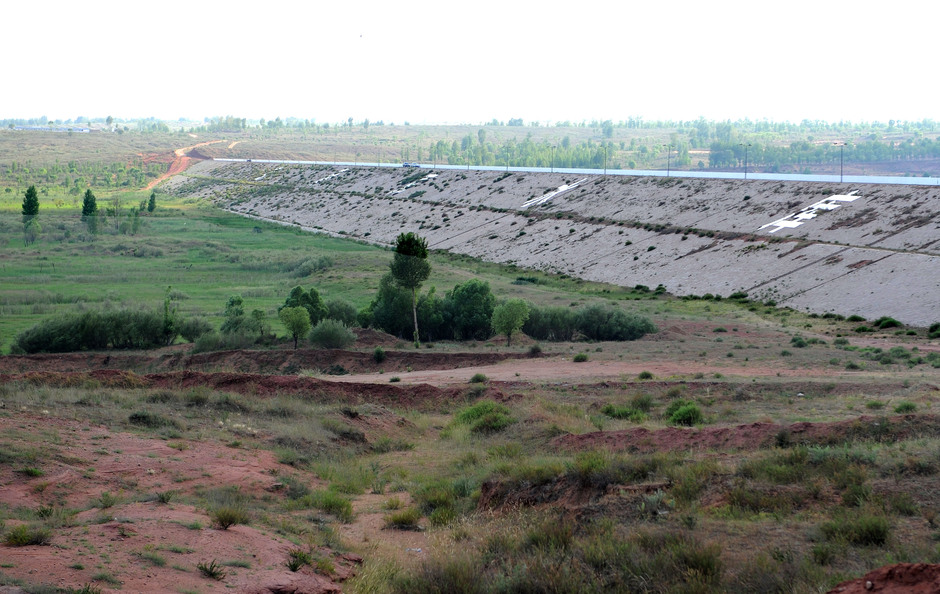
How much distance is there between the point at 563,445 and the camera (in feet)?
49.0

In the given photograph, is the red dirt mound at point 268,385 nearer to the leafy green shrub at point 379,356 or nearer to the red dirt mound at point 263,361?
the red dirt mound at point 263,361

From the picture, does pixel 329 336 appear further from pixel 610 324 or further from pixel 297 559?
pixel 297 559

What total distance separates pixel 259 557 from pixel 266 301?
133ft

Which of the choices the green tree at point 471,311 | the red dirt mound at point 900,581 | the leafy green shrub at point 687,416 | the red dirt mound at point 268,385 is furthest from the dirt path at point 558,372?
the red dirt mound at point 900,581

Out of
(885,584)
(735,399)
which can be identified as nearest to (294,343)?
(735,399)

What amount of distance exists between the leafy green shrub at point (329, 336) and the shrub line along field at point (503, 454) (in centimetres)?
50

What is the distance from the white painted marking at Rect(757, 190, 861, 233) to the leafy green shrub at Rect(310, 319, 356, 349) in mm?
33879

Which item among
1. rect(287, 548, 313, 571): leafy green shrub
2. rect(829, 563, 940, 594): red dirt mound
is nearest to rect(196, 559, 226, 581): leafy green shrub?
rect(287, 548, 313, 571): leafy green shrub

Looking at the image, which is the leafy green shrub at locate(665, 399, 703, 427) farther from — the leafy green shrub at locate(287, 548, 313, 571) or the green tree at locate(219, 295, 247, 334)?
the green tree at locate(219, 295, 247, 334)

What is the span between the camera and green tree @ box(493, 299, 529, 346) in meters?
34.0

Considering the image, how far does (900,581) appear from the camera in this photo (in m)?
6.31

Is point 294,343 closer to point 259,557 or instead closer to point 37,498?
point 37,498

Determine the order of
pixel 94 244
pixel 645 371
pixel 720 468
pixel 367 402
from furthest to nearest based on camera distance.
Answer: pixel 94 244 → pixel 645 371 → pixel 367 402 → pixel 720 468

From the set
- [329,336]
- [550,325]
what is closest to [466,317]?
[550,325]
